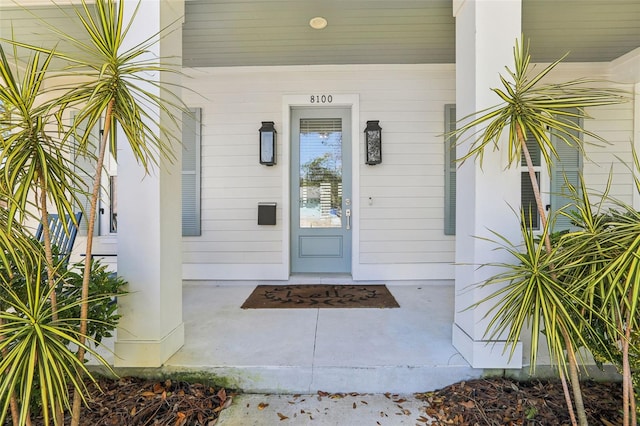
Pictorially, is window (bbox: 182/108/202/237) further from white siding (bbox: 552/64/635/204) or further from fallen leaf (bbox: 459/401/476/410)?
white siding (bbox: 552/64/635/204)

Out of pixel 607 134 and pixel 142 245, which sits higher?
pixel 607 134

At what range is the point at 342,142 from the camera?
4281 millimetres

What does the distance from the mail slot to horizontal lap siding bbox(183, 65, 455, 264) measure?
0.10 m

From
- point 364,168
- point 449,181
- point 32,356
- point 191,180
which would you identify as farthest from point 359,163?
point 32,356

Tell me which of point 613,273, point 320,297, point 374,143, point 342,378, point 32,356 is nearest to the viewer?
point 32,356

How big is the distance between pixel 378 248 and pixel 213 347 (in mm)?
2435

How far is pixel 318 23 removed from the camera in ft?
10.7

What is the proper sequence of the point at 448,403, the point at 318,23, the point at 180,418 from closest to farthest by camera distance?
the point at 180,418, the point at 448,403, the point at 318,23

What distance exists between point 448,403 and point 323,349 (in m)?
0.83

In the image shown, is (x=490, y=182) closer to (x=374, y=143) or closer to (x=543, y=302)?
(x=543, y=302)

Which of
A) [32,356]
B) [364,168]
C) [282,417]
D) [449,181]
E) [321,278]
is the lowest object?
[282,417]

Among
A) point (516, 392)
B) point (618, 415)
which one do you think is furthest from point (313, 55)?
point (618, 415)

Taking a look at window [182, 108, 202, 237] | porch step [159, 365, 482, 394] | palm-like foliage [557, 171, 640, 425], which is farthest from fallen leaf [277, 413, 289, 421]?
window [182, 108, 202, 237]

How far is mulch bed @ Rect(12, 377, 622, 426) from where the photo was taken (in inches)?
68.0
